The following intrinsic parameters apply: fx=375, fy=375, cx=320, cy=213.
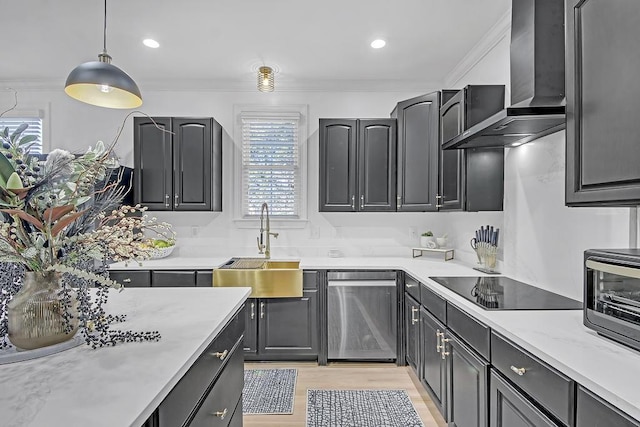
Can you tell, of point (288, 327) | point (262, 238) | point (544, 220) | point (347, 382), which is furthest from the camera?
point (262, 238)

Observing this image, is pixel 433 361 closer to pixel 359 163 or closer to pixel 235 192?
pixel 359 163

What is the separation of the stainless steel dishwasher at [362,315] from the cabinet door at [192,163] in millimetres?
1526

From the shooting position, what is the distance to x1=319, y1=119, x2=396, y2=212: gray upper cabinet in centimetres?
370

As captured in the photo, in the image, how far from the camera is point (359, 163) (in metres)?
3.71

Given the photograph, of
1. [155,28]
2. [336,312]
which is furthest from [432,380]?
[155,28]

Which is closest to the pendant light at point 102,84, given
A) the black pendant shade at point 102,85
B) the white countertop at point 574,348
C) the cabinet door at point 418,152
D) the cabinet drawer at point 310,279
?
the black pendant shade at point 102,85

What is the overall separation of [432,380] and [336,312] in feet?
3.50

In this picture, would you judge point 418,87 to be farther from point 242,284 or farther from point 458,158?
point 242,284

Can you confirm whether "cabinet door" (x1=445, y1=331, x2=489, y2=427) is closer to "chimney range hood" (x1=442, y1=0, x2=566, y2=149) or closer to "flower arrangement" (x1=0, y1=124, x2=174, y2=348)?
"chimney range hood" (x1=442, y1=0, x2=566, y2=149)

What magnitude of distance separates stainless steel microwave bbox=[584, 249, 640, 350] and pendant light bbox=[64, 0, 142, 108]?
92.8 inches

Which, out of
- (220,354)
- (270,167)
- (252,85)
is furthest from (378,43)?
(220,354)

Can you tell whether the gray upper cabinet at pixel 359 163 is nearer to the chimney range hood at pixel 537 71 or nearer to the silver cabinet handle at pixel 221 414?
the chimney range hood at pixel 537 71

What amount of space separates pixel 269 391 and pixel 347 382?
0.64 meters

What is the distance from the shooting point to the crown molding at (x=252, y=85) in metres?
4.05
